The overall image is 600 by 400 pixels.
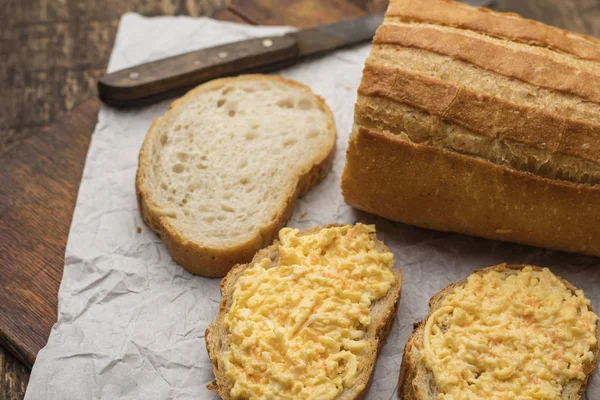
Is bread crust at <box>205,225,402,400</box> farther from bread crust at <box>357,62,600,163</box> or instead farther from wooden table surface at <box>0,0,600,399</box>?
wooden table surface at <box>0,0,600,399</box>

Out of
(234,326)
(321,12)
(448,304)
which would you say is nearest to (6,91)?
(321,12)

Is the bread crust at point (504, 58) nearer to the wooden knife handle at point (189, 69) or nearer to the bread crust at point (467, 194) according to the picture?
the bread crust at point (467, 194)

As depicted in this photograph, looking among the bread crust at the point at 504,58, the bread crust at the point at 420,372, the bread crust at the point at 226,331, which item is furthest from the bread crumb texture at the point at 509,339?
the bread crust at the point at 504,58

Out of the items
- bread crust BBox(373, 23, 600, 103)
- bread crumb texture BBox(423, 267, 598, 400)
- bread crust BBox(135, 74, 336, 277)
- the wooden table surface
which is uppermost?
bread crust BBox(373, 23, 600, 103)

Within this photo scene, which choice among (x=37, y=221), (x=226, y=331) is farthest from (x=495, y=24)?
(x=37, y=221)

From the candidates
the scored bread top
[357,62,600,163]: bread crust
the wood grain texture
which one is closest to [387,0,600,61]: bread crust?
the scored bread top
